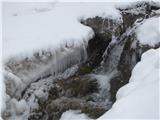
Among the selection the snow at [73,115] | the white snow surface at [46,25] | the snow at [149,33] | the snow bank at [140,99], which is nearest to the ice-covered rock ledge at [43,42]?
the white snow surface at [46,25]

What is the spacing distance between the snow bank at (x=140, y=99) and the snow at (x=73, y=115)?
1246 millimetres

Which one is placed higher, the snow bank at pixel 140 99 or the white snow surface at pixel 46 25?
the snow bank at pixel 140 99

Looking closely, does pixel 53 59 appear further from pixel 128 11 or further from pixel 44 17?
pixel 128 11

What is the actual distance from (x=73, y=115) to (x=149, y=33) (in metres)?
1.47

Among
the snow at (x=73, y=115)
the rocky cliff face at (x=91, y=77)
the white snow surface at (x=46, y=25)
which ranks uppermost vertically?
the white snow surface at (x=46, y=25)

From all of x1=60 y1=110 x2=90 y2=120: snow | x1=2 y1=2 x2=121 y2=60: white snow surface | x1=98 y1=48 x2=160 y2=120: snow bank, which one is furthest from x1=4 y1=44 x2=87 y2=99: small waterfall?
x1=98 y1=48 x2=160 y2=120: snow bank

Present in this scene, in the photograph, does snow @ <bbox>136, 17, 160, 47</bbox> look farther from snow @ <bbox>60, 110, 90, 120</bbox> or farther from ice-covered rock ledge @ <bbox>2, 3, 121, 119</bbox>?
snow @ <bbox>60, 110, 90, 120</bbox>

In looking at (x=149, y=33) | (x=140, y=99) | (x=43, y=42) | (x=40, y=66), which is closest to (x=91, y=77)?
(x=40, y=66)

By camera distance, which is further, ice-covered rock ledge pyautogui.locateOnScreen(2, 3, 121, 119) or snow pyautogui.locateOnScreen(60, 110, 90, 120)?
ice-covered rock ledge pyautogui.locateOnScreen(2, 3, 121, 119)

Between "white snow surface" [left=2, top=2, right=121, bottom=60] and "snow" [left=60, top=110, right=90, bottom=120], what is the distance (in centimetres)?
104

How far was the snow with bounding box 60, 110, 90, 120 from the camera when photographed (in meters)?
4.38

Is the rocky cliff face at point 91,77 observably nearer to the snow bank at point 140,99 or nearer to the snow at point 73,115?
the snow at point 73,115

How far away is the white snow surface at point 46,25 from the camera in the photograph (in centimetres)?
521

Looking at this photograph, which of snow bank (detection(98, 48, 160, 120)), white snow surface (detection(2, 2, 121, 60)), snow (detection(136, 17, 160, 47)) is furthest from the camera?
white snow surface (detection(2, 2, 121, 60))
